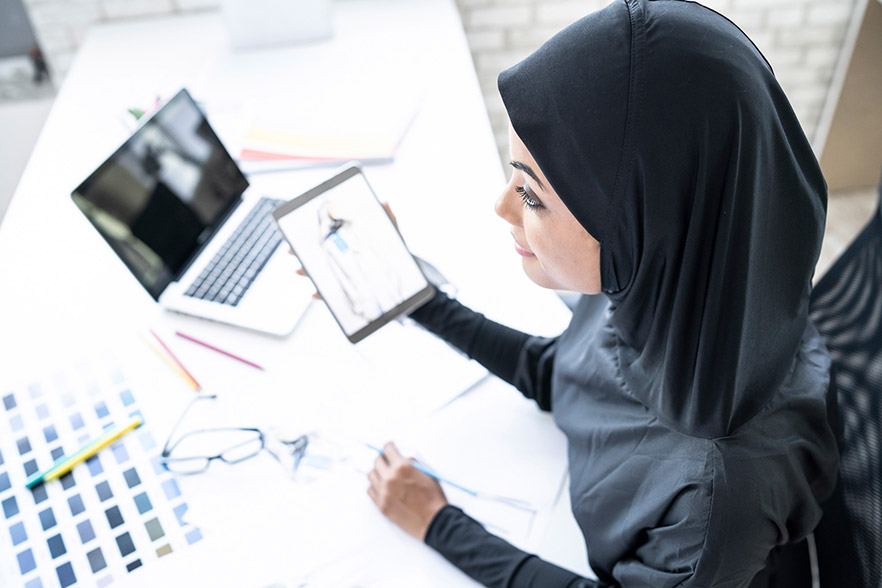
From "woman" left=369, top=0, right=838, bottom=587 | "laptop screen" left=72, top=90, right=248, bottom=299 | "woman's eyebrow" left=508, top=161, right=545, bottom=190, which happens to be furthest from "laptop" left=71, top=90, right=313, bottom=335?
"woman's eyebrow" left=508, top=161, right=545, bottom=190

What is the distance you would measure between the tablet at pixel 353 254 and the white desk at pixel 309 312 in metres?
0.07

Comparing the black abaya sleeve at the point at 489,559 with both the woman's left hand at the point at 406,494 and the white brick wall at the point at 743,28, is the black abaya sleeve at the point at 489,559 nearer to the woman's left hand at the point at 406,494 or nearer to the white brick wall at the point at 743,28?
the woman's left hand at the point at 406,494

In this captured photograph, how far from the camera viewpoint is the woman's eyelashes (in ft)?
2.52

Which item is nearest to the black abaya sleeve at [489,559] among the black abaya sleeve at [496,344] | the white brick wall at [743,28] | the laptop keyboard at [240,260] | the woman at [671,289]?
the woman at [671,289]

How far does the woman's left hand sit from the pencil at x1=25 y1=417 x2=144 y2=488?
13.3 inches

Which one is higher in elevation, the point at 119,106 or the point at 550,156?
the point at 550,156

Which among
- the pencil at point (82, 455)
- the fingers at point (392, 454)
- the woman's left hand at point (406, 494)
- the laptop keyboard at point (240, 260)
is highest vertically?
the laptop keyboard at point (240, 260)

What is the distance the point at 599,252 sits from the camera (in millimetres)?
737

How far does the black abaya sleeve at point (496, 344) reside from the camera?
98 centimetres

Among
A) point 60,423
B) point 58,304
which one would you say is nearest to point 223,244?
point 58,304

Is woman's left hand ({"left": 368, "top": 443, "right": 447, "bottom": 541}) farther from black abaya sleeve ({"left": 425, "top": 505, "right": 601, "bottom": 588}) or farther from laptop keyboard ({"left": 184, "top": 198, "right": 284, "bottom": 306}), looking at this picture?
laptop keyboard ({"left": 184, "top": 198, "right": 284, "bottom": 306})

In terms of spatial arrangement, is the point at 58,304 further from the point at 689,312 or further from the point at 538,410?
the point at 689,312

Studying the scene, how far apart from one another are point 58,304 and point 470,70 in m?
0.92

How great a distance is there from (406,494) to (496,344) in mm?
257
